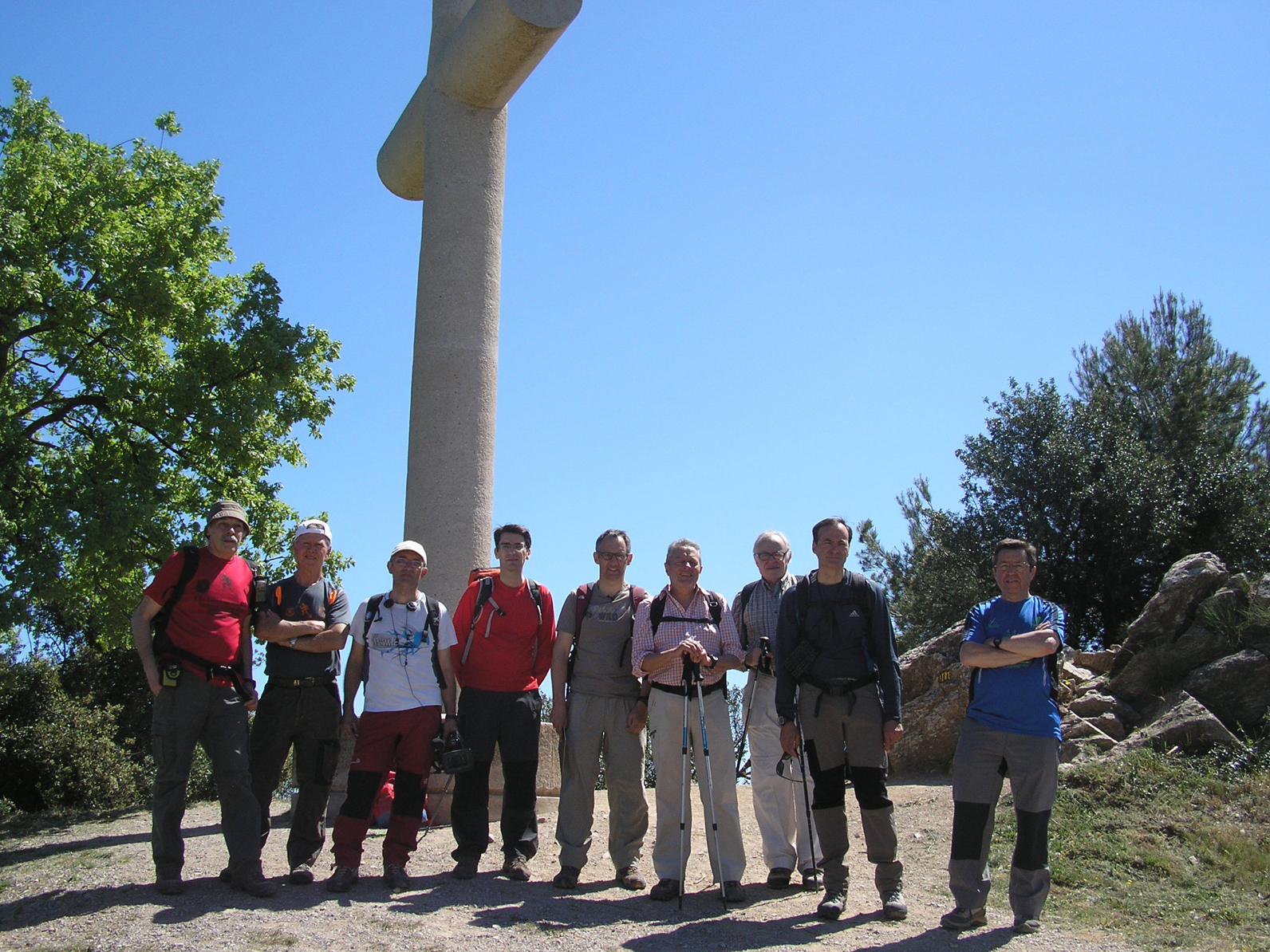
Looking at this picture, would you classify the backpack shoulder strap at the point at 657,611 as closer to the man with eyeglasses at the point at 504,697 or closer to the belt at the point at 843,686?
the man with eyeglasses at the point at 504,697

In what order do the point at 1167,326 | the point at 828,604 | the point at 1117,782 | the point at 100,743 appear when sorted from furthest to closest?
the point at 1167,326
the point at 100,743
the point at 1117,782
the point at 828,604

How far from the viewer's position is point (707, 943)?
4559 millimetres

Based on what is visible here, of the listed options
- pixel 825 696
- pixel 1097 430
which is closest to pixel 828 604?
pixel 825 696

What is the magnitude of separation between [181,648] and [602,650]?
2.21m

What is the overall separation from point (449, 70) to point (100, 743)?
892cm

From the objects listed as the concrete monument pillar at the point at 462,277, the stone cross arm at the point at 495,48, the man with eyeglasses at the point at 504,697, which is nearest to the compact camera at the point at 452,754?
the man with eyeglasses at the point at 504,697

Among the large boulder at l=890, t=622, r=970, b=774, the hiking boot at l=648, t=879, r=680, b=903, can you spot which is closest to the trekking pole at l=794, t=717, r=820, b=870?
the hiking boot at l=648, t=879, r=680, b=903

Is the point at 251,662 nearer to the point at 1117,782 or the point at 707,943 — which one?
the point at 707,943

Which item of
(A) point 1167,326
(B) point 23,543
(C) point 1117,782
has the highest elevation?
(A) point 1167,326

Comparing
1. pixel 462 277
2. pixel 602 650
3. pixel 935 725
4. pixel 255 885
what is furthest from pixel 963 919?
pixel 462 277

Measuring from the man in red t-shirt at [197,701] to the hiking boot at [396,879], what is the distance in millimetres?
571

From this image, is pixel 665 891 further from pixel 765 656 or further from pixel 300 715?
pixel 300 715

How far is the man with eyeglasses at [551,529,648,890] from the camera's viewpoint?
18.6 feet

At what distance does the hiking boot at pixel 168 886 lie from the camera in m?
5.07
